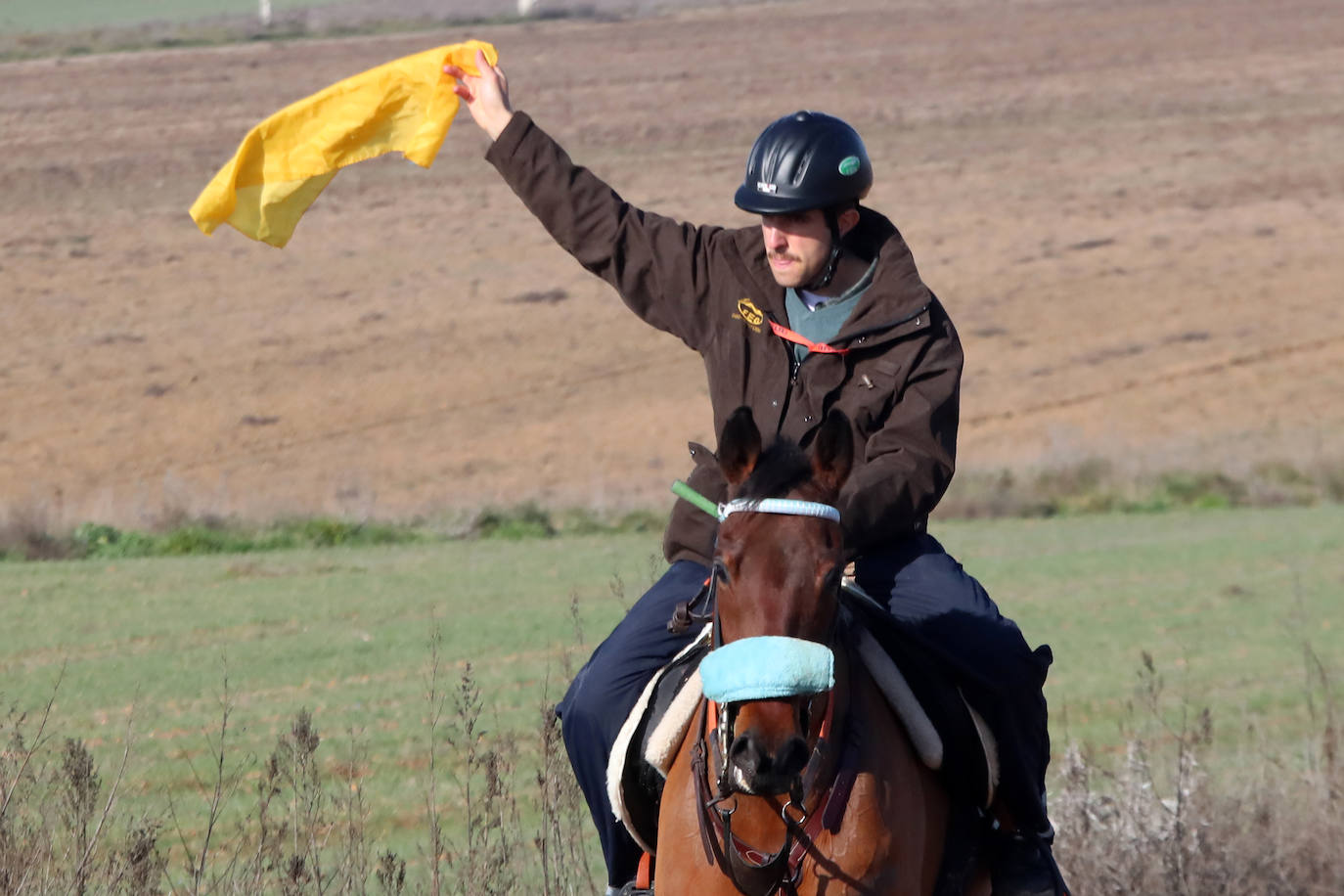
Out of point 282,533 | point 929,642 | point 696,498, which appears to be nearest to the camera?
point 696,498

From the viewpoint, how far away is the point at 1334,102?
1800 inches

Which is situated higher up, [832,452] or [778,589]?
[832,452]

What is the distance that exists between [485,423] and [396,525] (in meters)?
8.43

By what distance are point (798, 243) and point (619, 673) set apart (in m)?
1.35

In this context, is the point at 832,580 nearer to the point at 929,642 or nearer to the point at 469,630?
the point at 929,642

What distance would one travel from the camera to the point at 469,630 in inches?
615

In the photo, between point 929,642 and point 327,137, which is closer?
point 929,642

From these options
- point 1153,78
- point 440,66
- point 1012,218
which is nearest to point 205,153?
point 1012,218

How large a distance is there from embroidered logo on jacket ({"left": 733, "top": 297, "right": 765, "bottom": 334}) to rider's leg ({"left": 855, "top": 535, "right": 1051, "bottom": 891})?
29.7 inches

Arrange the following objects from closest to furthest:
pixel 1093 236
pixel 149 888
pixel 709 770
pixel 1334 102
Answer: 1. pixel 709 770
2. pixel 149 888
3. pixel 1093 236
4. pixel 1334 102

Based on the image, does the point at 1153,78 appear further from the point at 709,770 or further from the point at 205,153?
the point at 709,770

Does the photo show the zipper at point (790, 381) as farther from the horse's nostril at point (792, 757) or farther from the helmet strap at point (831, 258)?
the horse's nostril at point (792, 757)

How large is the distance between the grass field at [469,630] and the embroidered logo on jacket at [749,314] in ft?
15.6

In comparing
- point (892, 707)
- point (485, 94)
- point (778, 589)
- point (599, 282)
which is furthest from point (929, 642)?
point (599, 282)
